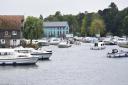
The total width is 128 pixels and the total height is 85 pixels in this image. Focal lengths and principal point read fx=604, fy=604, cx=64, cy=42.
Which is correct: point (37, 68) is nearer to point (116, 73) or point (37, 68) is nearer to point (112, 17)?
point (116, 73)

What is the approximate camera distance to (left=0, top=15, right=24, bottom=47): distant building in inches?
4820

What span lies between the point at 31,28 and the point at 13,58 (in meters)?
58.4

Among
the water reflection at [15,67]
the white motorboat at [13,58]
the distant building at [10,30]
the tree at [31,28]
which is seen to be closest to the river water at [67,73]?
the water reflection at [15,67]

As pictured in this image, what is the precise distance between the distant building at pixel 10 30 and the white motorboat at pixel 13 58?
1668 inches

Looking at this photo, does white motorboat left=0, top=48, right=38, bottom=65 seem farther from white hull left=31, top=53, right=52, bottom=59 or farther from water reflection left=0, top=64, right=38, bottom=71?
white hull left=31, top=53, right=52, bottom=59

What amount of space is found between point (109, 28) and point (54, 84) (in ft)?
472

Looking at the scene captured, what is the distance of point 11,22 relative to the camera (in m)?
127

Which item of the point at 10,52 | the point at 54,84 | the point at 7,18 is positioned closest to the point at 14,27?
the point at 7,18

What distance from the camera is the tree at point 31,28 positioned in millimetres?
133387

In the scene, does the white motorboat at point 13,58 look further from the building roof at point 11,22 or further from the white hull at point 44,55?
the building roof at point 11,22

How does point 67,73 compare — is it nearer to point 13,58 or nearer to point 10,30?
point 13,58

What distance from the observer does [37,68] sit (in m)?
73.4

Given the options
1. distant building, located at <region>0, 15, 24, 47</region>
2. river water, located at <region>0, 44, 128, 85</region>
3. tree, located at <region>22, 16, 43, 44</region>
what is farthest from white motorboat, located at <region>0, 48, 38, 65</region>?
tree, located at <region>22, 16, 43, 44</region>

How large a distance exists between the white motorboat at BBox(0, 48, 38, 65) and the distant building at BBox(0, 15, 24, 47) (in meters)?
42.4
